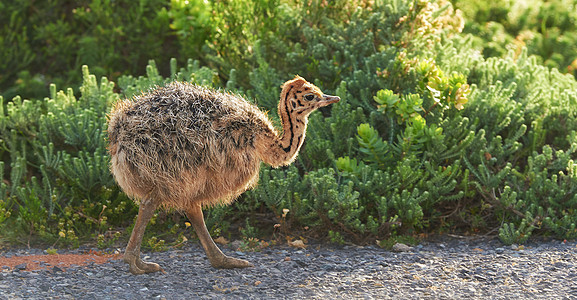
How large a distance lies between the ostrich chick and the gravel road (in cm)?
24

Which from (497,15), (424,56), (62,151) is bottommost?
(62,151)

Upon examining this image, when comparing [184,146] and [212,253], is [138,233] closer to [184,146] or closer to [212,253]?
[212,253]

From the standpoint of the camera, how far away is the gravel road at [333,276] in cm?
438

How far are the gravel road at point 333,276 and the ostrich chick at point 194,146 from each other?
0.78 feet

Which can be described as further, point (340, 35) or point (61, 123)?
point (340, 35)

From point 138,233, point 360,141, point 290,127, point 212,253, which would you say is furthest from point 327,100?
point 138,233

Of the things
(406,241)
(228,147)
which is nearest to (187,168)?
(228,147)

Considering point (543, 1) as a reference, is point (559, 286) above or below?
below

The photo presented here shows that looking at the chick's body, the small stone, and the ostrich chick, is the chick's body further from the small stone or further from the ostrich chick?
the small stone

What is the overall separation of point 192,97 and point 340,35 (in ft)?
8.62

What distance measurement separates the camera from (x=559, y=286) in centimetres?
454

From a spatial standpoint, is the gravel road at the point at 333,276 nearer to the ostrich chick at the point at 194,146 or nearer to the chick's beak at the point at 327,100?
Result: the ostrich chick at the point at 194,146

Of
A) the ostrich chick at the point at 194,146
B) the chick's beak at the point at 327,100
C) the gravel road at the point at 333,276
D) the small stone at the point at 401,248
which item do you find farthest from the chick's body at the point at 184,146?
the small stone at the point at 401,248

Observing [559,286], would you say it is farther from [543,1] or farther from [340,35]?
[543,1]
